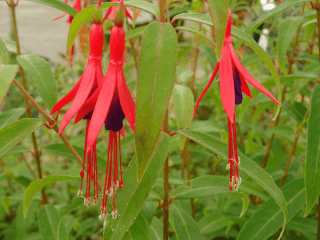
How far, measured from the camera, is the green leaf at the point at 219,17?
26 centimetres

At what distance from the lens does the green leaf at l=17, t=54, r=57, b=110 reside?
0.54 metres

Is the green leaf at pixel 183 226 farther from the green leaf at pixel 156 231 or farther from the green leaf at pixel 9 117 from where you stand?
the green leaf at pixel 9 117

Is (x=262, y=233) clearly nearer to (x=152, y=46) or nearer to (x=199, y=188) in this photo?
(x=199, y=188)

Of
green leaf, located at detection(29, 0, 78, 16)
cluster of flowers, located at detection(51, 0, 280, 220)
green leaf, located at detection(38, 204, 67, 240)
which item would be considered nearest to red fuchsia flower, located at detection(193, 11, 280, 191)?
cluster of flowers, located at detection(51, 0, 280, 220)

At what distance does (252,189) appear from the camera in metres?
0.54

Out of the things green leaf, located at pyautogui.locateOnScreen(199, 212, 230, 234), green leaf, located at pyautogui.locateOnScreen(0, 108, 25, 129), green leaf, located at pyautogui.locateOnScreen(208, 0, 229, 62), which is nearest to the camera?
green leaf, located at pyautogui.locateOnScreen(208, 0, 229, 62)

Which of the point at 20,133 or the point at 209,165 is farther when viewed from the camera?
the point at 209,165

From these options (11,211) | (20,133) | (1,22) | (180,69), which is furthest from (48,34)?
(20,133)

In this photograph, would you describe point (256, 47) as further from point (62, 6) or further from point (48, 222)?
point (48, 222)

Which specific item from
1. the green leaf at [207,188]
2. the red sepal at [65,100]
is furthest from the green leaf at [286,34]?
the red sepal at [65,100]

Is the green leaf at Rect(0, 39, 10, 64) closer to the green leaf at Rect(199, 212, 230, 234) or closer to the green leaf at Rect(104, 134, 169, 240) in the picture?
the green leaf at Rect(104, 134, 169, 240)

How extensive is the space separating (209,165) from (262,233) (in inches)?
54.4

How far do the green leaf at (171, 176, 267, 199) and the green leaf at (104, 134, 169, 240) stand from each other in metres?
0.16

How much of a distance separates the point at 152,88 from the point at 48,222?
1.98 ft
